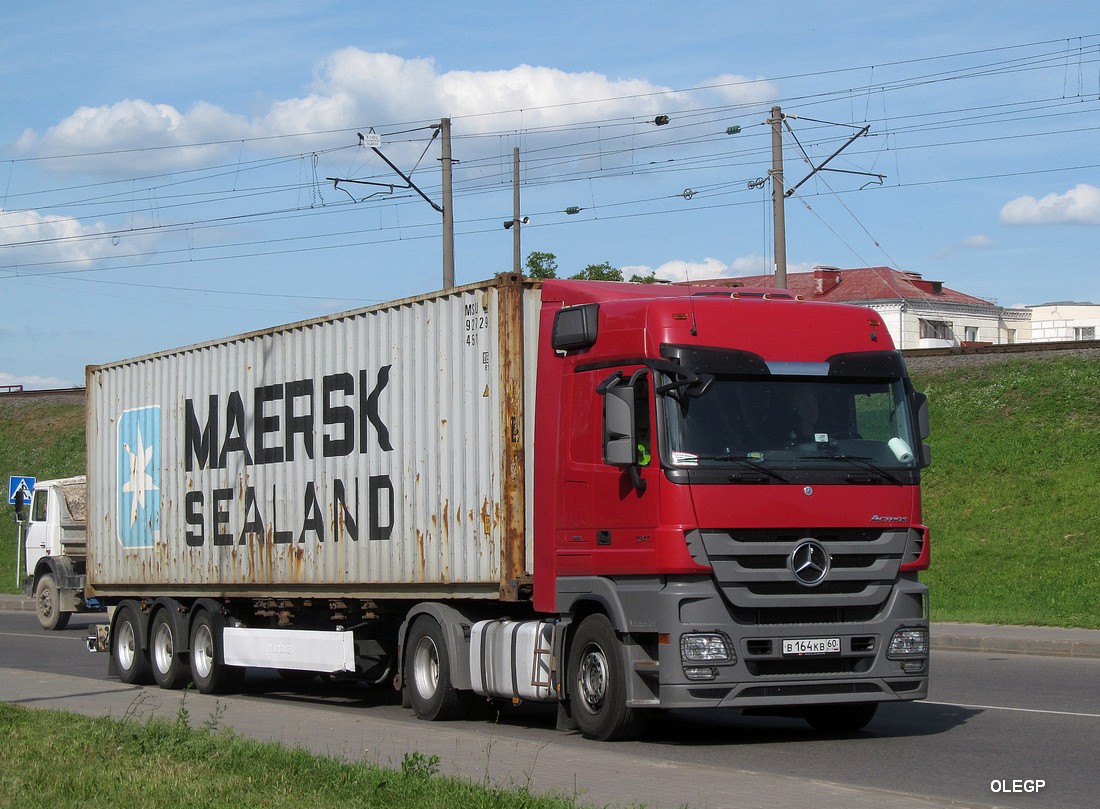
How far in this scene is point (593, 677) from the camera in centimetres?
1129

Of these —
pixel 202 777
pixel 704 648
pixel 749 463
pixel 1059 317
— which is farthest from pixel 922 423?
pixel 1059 317

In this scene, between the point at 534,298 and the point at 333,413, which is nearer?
the point at 534,298

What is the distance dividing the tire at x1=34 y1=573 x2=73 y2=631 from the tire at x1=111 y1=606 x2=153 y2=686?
9.77m

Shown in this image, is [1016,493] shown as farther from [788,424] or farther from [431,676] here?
[788,424]

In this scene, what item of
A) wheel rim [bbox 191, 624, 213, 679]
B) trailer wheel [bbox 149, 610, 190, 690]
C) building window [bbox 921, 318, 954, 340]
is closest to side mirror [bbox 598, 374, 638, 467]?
wheel rim [bbox 191, 624, 213, 679]

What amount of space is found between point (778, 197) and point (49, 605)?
15774 millimetres

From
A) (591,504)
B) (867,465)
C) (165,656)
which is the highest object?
(867,465)

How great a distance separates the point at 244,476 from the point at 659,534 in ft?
22.9

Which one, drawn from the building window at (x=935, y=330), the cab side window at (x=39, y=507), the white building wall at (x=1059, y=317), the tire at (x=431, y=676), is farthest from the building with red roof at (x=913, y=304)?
the tire at (x=431, y=676)

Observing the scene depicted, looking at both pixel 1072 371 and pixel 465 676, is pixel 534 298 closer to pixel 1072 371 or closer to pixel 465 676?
pixel 465 676

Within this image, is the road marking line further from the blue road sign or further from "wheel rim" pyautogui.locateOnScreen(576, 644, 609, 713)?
the blue road sign

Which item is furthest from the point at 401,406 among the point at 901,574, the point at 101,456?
the point at 101,456

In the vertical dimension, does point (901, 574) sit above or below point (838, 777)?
above

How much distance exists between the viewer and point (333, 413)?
1478 centimetres
